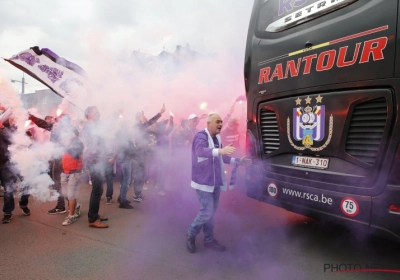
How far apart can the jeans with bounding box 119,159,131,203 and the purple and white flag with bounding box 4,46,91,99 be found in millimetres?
1526

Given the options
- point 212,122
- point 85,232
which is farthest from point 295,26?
point 85,232

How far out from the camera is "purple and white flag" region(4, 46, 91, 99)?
16.8ft

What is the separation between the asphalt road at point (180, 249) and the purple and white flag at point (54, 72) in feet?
7.43

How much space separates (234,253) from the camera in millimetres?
3365

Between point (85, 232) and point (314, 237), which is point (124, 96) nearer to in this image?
point (85, 232)

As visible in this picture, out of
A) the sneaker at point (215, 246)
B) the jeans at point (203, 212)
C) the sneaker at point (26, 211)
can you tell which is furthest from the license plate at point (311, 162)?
the sneaker at point (26, 211)

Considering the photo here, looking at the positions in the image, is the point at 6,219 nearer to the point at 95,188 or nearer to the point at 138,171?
the point at 95,188

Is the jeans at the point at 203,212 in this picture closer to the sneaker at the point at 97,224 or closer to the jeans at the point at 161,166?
the sneaker at the point at 97,224

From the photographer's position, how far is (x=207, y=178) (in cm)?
336

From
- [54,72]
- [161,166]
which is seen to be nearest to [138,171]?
[161,166]

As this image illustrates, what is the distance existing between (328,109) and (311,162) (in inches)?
23.7

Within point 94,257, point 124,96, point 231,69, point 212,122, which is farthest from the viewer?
point 231,69

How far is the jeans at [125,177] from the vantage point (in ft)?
17.3

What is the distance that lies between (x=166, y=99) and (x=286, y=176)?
13.2 feet
